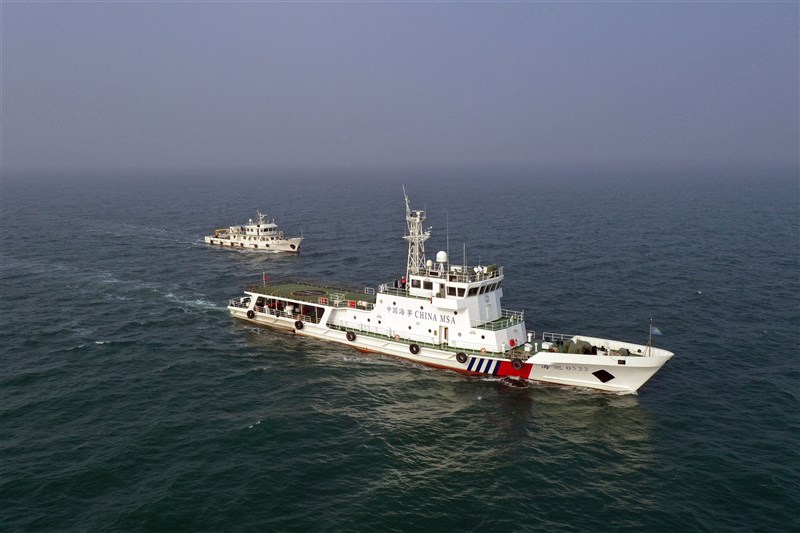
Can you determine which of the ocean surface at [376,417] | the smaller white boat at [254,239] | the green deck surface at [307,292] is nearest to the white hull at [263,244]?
the smaller white boat at [254,239]

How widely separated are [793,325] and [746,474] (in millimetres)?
33706

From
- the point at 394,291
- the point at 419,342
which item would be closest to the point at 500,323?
the point at 419,342

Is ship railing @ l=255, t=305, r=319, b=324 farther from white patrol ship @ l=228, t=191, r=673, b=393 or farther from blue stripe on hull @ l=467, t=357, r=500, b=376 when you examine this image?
blue stripe on hull @ l=467, t=357, r=500, b=376

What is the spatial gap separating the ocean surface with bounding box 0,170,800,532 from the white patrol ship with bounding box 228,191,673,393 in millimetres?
1605

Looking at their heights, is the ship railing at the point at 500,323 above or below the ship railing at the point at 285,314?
above

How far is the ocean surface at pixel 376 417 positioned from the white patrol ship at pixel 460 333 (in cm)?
161

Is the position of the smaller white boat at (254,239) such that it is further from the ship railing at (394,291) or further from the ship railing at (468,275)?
the ship railing at (468,275)

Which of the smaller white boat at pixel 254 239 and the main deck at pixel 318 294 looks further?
the smaller white boat at pixel 254 239

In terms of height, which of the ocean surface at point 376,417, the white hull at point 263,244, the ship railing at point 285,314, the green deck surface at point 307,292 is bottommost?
the ocean surface at point 376,417

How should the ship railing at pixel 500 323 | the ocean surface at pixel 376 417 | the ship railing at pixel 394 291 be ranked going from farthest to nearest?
the ship railing at pixel 394 291, the ship railing at pixel 500 323, the ocean surface at pixel 376 417

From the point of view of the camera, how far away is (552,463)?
36.6m

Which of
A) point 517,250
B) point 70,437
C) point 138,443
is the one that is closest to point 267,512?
point 138,443

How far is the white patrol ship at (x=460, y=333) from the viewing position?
46.5 meters

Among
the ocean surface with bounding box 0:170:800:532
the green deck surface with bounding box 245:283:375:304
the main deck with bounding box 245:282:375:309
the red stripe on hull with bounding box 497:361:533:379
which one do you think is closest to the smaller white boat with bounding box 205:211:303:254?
the ocean surface with bounding box 0:170:800:532
